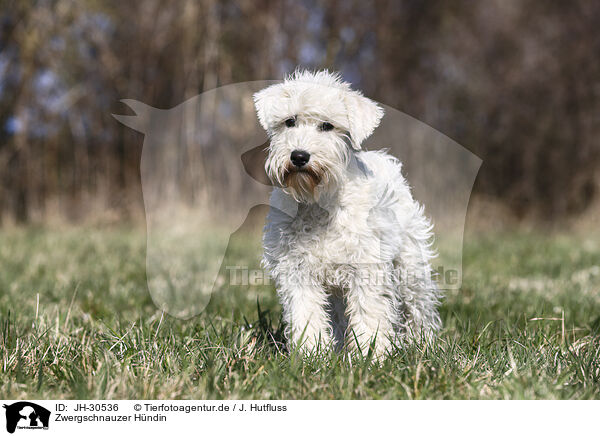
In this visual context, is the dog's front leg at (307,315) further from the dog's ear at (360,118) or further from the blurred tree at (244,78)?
the blurred tree at (244,78)

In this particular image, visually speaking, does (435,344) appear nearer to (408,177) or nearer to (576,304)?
(408,177)

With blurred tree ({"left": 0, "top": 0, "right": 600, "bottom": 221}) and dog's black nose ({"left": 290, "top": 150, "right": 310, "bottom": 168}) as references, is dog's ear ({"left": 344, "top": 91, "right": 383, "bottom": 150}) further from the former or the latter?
blurred tree ({"left": 0, "top": 0, "right": 600, "bottom": 221})

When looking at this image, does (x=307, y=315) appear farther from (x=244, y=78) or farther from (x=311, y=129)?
(x=244, y=78)

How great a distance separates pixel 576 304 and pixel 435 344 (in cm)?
204

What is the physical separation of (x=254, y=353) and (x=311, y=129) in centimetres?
118

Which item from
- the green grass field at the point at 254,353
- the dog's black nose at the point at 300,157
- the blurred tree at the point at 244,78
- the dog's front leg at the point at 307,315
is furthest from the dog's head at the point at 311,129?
the blurred tree at the point at 244,78

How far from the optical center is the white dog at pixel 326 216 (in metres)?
3.03

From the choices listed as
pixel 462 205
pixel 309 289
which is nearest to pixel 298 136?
pixel 309 289

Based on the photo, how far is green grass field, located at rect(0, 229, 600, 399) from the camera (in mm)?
2529
